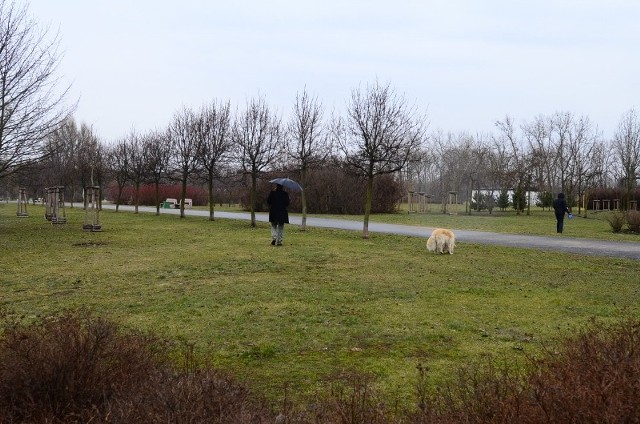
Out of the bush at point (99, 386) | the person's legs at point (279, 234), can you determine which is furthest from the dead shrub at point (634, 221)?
the bush at point (99, 386)

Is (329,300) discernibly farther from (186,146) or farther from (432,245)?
(186,146)

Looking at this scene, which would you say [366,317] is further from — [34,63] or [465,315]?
[34,63]

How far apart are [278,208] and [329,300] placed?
8.34 meters

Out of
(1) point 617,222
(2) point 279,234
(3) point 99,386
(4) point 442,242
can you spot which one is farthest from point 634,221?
(3) point 99,386

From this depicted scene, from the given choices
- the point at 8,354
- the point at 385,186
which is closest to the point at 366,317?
the point at 8,354

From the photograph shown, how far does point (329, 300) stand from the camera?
7973mm

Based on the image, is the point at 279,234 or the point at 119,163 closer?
the point at 279,234

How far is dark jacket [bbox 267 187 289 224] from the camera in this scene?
15.9 m

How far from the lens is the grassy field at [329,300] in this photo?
5.32 metres

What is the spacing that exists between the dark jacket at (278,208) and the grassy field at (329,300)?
1.39 m

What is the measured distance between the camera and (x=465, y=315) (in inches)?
280

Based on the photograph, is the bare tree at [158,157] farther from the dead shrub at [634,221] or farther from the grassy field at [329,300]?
the dead shrub at [634,221]

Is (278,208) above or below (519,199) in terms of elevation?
below

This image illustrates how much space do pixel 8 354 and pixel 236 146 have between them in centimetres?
2201
